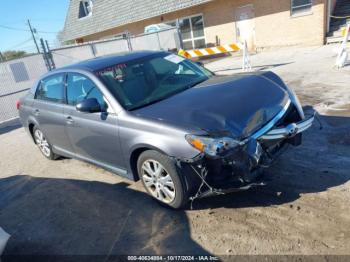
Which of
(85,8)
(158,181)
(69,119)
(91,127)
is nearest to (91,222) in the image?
(158,181)

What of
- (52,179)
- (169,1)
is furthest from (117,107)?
(169,1)

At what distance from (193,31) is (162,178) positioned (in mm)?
17604

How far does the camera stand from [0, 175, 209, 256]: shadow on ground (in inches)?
126

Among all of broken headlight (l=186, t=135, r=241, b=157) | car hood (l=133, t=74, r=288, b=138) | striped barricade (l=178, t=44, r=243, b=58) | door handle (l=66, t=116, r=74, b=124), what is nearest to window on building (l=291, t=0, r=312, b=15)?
striped barricade (l=178, t=44, r=243, b=58)

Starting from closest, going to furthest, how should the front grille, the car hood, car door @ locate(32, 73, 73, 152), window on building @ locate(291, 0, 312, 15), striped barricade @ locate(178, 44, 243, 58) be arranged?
the car hood, the front grille, car door @ locate(32, 73, 73, 152), striped barricade @ locate(178, 44, 243, 58), window on building @ locate(291, 0, 312, 15)

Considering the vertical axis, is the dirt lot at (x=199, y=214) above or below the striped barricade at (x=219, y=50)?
below

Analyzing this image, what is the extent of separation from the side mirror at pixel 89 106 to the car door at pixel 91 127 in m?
0.08

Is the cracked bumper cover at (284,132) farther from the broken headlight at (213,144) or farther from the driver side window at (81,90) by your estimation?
the driver side window at (81,90)

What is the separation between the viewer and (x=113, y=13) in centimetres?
2316

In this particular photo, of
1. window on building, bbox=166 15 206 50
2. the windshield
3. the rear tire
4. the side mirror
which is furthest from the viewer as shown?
window on building, bbox=166 15 206 50

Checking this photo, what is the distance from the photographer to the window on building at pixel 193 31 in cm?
1912

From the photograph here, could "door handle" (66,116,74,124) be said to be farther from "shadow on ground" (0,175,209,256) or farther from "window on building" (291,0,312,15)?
"window on building" (291,0,312,15)

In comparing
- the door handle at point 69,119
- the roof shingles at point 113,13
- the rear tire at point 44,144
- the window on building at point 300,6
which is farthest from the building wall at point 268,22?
the door handle at point 69,119

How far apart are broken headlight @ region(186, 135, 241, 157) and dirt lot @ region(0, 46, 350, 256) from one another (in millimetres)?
837
